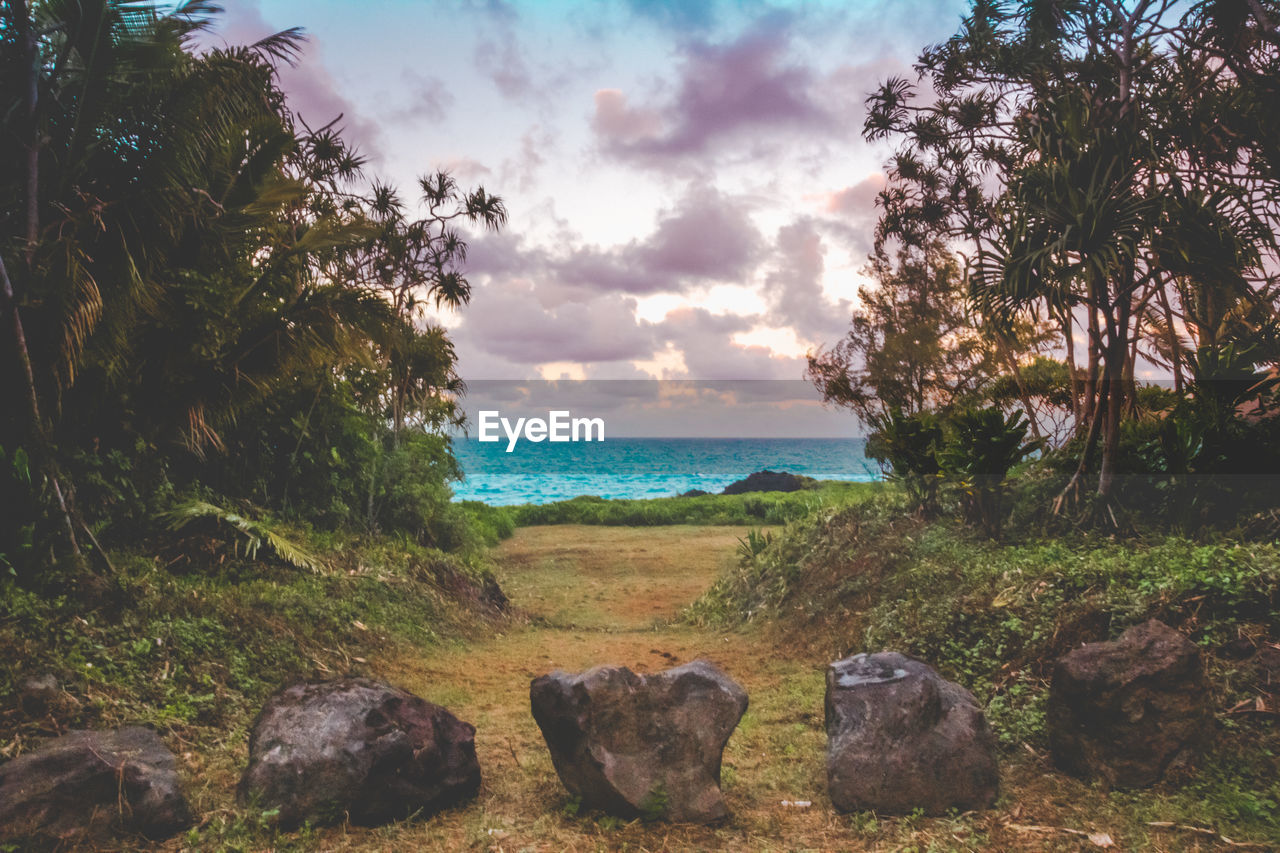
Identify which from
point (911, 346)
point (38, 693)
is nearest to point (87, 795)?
point (38, 693)

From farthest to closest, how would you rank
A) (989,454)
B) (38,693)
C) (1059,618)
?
(989,454), (1059,618), (38,693)

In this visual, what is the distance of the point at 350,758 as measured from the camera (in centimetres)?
369

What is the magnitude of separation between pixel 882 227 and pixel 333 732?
15.1 meters

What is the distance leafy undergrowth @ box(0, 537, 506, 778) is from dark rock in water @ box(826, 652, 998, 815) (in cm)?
325

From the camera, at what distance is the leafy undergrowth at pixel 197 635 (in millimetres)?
4660

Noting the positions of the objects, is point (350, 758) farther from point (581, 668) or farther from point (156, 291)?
point (156, 291)

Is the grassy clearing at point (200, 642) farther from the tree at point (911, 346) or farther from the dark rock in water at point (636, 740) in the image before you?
the tree at point (911, 346)

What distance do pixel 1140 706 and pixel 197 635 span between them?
20.3ft

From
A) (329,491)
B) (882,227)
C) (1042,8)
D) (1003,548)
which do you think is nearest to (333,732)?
(1003,548)

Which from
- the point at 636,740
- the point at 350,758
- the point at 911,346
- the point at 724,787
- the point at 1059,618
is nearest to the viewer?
the point at 350,758

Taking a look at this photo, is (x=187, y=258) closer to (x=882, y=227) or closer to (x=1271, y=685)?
(x=1271, y=685)

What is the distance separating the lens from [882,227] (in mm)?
16047

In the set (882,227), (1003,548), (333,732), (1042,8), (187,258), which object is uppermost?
(1042,8)

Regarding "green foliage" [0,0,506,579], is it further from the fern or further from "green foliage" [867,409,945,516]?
"green foliage" [867,409,945,516]
